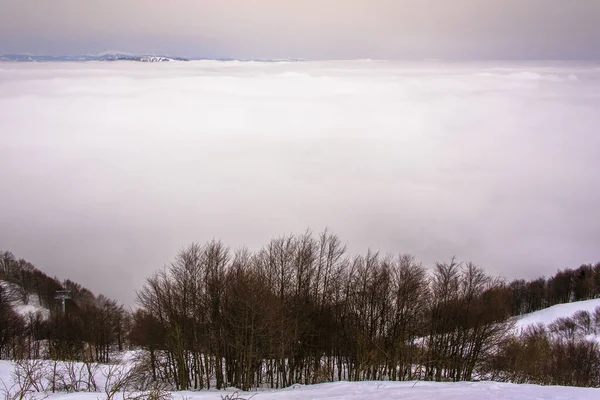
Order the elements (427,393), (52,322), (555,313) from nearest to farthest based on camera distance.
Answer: (427,393), (52,322), (555,313)

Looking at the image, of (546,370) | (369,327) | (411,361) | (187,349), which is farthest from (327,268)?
(546,370)

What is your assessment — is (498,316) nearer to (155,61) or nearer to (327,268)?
(327,268)

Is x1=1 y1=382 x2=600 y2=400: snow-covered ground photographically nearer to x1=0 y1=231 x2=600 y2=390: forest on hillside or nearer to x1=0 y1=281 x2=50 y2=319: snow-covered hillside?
x1=0 y1=231 x2=600 y2=390: forest on hillside

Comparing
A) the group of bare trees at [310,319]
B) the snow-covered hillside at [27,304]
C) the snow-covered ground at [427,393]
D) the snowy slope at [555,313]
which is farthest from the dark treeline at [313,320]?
the snowy slope at [555,313]

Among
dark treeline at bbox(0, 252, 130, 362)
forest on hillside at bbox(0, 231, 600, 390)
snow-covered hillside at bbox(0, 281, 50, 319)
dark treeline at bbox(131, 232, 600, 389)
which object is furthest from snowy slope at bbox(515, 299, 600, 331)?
snow-covered hillside at bbox(0, 281, 50, 319)

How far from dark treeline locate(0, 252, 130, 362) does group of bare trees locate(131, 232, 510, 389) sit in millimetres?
5260

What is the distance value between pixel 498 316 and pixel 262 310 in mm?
9791

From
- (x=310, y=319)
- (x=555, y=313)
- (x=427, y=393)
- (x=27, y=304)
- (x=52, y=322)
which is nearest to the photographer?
(x=427, y=393)

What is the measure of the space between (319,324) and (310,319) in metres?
0.65

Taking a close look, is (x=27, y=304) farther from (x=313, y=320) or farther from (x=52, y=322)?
(x=313, y=320)

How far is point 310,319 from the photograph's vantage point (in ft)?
57.2

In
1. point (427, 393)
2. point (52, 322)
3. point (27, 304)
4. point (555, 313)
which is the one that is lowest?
point (555, 313)

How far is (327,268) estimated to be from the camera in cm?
1927

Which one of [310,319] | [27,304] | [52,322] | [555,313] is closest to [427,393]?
[310,319]
